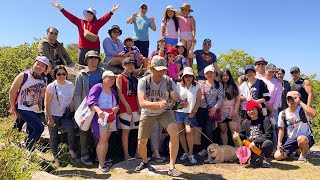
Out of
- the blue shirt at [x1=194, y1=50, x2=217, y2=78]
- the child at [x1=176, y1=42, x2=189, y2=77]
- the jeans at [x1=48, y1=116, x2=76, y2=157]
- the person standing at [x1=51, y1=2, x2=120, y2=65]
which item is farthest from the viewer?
the blue shirt at [x1=194, y1=50, x2=217, y2=78]

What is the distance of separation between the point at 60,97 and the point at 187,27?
5022 millimetres

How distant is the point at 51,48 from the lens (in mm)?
8578

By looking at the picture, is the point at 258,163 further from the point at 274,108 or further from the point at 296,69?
the point at 296,69

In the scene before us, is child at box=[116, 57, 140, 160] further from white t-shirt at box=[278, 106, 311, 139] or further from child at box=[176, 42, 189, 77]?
white t-shirt at box=[278, 106, 311, 139]

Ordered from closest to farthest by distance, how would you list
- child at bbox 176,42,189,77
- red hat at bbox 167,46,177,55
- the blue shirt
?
child at bbox 176,42,189,77 → red hat at bbox 167,46,177,55 → the blue shirt

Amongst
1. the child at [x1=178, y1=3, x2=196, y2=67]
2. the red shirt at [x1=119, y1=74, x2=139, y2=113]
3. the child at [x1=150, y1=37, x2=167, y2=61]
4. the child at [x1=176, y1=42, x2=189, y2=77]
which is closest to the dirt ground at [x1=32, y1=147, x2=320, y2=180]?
the red shirt at [x1=119, y1=74, x2=139, y2=113]

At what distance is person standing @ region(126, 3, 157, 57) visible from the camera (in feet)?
33.0

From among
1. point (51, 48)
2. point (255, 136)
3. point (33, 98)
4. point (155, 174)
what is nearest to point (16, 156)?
point (33, 98)

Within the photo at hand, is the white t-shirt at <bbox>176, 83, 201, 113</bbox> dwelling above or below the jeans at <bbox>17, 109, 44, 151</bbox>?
above

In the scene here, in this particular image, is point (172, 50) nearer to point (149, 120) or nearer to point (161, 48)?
point (161, 48)

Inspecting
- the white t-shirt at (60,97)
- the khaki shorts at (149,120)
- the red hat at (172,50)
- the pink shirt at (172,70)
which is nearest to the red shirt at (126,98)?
the khaki shorts at (149,120)

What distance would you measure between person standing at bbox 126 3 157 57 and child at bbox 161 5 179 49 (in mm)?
481

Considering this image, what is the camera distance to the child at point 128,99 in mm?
7344

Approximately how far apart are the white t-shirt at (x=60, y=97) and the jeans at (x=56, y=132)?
179 mm
